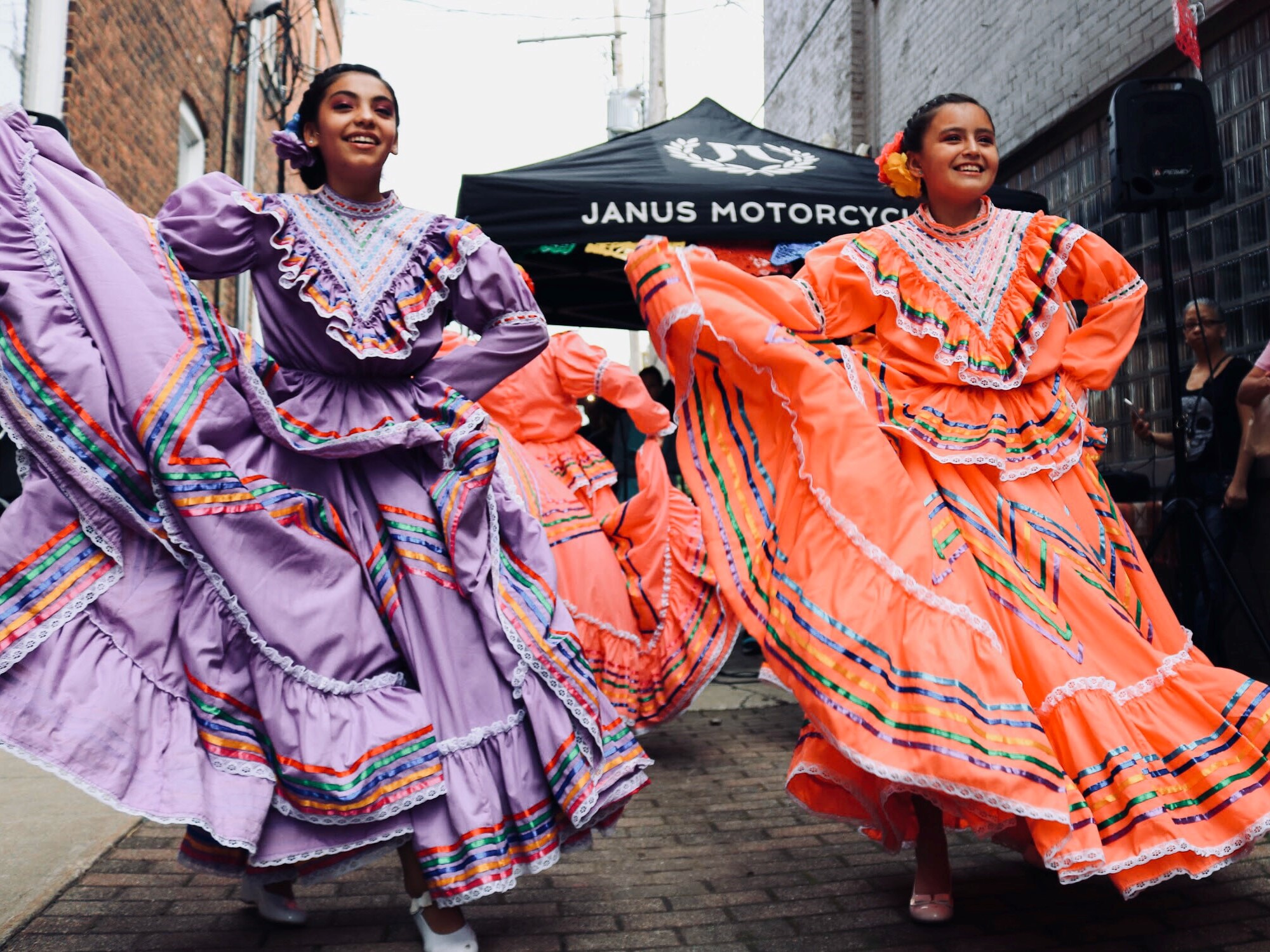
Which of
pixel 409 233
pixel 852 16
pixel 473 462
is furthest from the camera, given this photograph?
pixel 852 16

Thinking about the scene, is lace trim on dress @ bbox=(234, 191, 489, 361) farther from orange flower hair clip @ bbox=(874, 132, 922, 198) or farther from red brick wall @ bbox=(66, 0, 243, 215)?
red brick wall @ bbox=(66, 0, 243, 215)

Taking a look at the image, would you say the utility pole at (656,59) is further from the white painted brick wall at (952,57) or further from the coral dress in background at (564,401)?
the coral dress in background at (564,401)

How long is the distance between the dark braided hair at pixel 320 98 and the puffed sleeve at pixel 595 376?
1784 mm

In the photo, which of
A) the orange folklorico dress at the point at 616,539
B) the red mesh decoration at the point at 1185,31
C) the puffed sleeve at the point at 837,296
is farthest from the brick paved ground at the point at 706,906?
the red mesh decoration at the point at 1185,31

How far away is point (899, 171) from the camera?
3113mm

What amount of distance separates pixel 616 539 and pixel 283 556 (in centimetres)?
241

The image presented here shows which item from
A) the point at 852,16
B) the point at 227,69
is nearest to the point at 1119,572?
the point at 852,16

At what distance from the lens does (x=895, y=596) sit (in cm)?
232

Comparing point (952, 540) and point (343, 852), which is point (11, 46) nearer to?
point (343, 852)

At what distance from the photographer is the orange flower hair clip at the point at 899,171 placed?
3104 mm

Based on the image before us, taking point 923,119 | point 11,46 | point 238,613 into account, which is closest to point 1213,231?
point 923,119

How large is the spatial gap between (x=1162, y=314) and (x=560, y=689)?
4993 mm

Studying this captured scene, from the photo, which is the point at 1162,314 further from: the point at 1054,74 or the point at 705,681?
the point at 705,681

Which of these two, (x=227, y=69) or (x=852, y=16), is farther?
(x=227, y=69)
